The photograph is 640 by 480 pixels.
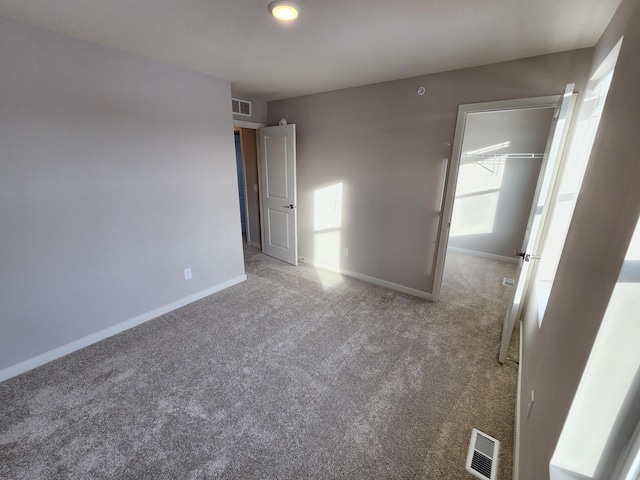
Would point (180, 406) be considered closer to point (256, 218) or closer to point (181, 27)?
point (181, 27)

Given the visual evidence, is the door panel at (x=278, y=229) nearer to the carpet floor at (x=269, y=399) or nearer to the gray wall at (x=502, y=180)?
the carpet floor at (x=269, y=399)

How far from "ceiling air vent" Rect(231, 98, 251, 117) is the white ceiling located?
3.60ft

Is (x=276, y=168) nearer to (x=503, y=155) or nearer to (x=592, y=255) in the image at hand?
(x=503, y=155)

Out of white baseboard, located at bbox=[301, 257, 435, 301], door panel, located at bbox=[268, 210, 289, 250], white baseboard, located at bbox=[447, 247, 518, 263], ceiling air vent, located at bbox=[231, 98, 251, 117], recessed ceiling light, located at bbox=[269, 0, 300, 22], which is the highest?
recessed ceiling light, located at bbox=[269, 0, 300, 22]

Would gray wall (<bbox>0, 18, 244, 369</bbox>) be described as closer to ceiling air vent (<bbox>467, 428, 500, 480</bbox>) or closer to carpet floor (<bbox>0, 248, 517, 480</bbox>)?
carpet floor (<bbox>0, 248, 517, 480</bbox>)

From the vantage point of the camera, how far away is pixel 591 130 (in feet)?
6.16

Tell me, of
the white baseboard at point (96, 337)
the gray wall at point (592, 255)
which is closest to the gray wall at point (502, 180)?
the gray wall at point (592, 255)

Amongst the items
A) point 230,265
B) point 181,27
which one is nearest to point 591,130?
point 181,27

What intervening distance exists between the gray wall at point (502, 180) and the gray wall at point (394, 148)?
1.49 metres

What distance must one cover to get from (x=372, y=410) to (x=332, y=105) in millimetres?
3220

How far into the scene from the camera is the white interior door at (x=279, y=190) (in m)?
3.68

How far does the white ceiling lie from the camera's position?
5.00 feet

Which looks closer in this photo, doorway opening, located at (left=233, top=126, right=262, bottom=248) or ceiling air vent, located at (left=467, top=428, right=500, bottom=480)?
ceiling air vent, located at (left=467, top=428, right=500, bottom=480)

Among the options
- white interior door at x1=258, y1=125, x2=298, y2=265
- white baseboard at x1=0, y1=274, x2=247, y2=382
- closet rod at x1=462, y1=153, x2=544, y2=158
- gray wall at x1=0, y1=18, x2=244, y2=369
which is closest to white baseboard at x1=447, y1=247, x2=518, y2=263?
closet rod at x1=462, y1=153, x2=544, y2=158
